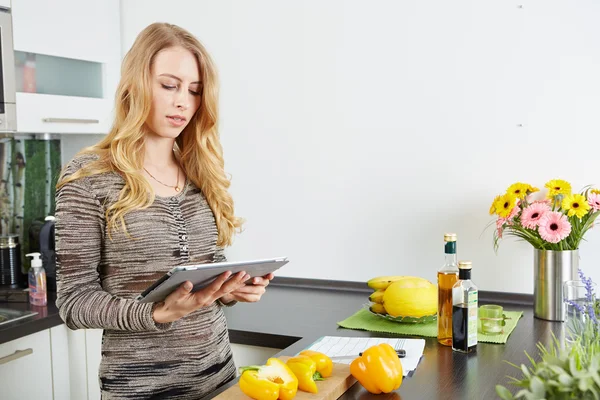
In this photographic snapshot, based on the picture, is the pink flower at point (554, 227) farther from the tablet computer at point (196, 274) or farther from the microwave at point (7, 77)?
the microwave at point (7, 77)

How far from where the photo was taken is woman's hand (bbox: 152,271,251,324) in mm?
1403

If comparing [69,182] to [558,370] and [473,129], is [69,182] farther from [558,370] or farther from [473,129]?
[473,129]

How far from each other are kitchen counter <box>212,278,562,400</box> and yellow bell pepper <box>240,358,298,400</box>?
0.16 metres

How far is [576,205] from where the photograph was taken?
2.04 metres

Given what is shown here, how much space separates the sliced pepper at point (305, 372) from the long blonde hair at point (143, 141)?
1.43 ft

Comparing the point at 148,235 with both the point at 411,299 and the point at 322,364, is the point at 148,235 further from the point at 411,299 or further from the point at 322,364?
the point at 411,299

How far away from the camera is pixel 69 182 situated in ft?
4.98

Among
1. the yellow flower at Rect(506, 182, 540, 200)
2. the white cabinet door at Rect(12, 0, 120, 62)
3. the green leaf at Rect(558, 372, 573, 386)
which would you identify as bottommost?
the green leaf at Rect(558, 372, 573, 386)

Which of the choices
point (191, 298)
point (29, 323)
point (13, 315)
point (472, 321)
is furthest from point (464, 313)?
point (13, 315)

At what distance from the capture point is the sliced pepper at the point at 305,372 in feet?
4.65

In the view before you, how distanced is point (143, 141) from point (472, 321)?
935mm

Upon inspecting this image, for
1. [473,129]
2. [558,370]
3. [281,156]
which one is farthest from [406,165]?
[558,370]

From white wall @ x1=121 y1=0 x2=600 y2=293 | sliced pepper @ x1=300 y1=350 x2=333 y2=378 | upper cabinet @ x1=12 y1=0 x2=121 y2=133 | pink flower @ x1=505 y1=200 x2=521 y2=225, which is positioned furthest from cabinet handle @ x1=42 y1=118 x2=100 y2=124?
pink flower @ x1=505 y1=200 x2=521 y2=225

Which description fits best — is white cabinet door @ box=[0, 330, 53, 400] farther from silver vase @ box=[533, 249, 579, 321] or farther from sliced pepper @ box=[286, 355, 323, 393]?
silver vase @ box=[533, 249, 579, 321]
